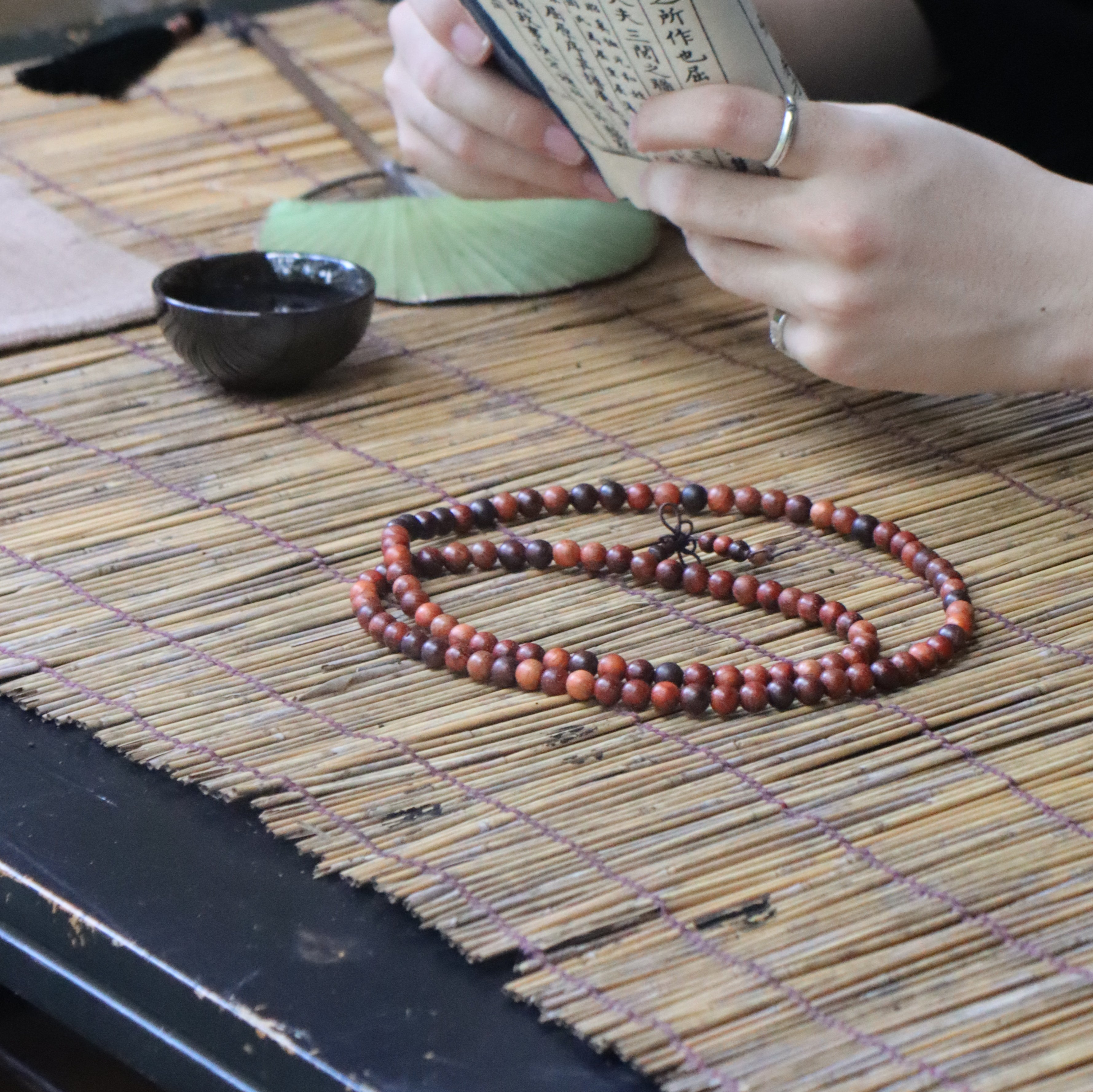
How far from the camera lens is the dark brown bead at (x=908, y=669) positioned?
564 mm

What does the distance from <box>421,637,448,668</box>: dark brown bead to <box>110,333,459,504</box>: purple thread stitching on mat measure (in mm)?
151

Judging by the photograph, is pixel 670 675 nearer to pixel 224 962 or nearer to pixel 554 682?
pixel 554 682

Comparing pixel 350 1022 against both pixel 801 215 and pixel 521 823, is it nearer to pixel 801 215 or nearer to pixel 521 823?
pixel 521 823

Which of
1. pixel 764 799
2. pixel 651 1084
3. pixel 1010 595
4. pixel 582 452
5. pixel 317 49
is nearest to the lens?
pixel 651 1084

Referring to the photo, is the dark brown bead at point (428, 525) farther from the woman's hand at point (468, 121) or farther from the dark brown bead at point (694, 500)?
the woman's hand at point (468, 121)

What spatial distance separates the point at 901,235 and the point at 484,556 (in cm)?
26

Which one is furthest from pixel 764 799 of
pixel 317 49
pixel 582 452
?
pixel 317 49

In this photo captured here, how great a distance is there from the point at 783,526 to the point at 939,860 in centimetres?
26

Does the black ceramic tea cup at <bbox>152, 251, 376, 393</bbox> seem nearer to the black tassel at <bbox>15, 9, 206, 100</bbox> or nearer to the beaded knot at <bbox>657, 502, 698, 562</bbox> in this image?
the beaded knot at <bbox>657, 502, 698, 562</bbox>

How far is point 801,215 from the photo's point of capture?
69cm

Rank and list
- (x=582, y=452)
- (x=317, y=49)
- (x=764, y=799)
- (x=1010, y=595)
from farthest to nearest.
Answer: (x=317, y=49) < (x=582, y=452) < (x=1010, y=595) < (x=764, y=799)

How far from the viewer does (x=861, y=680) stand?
0.56 m

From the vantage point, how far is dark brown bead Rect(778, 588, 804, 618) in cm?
62

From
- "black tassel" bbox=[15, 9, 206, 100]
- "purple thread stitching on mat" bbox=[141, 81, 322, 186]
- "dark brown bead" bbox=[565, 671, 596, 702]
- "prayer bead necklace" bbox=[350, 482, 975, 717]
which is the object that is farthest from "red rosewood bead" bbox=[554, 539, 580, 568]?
"black tassel" bbox=[15, 9, 206, 100]
